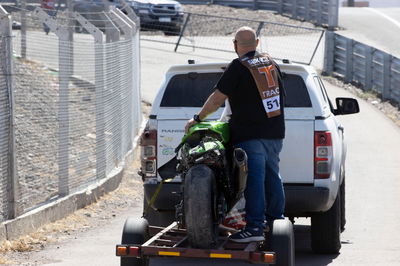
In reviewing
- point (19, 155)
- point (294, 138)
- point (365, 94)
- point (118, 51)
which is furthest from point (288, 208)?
point (365, 94)

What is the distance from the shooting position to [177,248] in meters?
7.51

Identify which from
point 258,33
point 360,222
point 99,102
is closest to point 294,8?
point 258,33

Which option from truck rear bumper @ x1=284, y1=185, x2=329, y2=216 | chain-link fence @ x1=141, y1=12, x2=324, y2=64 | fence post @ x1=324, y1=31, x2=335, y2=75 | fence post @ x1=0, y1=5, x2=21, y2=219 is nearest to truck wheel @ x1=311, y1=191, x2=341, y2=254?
truck rear bumper @ x1=284, y1=185, x2=329, y2=216

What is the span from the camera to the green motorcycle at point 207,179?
748 centimetres

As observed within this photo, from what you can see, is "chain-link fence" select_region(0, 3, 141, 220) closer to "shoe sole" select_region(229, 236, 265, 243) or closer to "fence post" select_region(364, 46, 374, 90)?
"shoe sole" select_region(229, 236, 265, 243)

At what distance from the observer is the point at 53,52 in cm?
1354

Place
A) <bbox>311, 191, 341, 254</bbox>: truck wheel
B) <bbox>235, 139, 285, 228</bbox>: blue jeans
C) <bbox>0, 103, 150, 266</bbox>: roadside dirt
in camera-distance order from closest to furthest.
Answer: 1. <bbox>235, 139, 285, 228</bbox>: blue jeans
2. <bbox>311, 191, 341, 254</bbox>: truck wheel
3. <bbox>0, 103, 150, 266</bbox>: roadside dirt

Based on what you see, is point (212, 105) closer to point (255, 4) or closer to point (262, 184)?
point (262, 184)

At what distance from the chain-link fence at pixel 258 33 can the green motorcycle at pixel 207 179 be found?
20800mm

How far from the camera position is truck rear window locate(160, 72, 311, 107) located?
964 centimetres

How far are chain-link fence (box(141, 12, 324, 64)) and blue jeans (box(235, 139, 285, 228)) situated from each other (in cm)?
2046

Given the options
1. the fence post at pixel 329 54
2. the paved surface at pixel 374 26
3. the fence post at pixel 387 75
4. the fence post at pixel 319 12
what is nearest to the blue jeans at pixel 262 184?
the fence post at pixel 387 75

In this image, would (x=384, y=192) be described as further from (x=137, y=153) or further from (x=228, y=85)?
(x=228, y=85)

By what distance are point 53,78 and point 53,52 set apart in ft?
14.8
